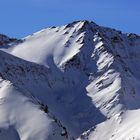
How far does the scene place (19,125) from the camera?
485ft

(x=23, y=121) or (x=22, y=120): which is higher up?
(x=22, y=120)

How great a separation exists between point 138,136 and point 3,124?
106 feet

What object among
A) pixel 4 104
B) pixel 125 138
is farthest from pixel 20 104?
pixel 125 138

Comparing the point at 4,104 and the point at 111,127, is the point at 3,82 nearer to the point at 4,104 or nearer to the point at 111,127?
the point at 4,104

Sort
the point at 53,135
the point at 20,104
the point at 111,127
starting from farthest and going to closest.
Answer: the point at 111,127 → the point at 20,104 → the point at 53,135

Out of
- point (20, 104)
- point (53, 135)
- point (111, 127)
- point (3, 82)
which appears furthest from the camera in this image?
point (111, 127)

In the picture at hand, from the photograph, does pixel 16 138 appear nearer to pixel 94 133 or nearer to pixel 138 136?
pixel 138 136

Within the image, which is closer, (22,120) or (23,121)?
(23,121)

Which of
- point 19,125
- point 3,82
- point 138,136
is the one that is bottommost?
point 138,136

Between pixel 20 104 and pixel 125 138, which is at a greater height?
pixel 20 104

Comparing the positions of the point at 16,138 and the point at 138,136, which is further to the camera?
the point at 138,136

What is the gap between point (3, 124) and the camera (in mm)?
146500

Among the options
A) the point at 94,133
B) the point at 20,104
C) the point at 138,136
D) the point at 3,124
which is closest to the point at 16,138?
the point at 3,124

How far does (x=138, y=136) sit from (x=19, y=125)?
28.8 meters
